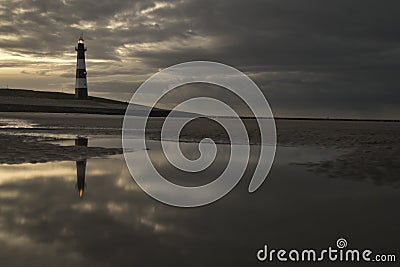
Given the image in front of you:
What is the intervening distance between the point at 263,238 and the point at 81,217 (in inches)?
136

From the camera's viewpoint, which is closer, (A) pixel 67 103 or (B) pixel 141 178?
(B) pixel 141 178

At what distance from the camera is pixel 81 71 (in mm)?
81562

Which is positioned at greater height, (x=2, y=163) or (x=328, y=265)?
(x=2, y=163)

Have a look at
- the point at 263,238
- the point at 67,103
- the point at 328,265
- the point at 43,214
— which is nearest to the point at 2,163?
the point at 43,214

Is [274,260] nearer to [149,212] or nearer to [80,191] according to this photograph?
[149,212]

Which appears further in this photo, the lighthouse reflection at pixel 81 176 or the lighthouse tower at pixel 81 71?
the lighthouse tower at pixel 81 71

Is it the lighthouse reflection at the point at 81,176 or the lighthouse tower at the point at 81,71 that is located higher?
the lighthouse tower at the point at 81,71

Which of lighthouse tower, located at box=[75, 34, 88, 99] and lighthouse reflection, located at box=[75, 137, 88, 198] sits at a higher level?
lighthouse tower, located at box=[75, 34, 88, 99]

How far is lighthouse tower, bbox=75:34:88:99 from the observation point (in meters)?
79.9

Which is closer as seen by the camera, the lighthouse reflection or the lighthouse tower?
the lighthouse reflection

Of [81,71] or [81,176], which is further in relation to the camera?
[81,71]

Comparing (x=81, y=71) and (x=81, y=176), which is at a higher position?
(x=81, y=71)

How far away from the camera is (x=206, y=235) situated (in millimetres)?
6102

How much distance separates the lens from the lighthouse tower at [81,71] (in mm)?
79875
